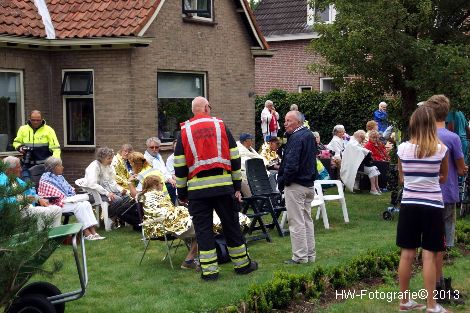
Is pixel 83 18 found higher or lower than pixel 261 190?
higher

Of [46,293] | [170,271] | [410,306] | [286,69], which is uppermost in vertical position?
[286,69]

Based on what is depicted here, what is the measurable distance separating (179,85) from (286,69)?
11.8 meters

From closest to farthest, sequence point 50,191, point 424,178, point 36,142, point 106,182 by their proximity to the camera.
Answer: point 424,178 < point 50,191 < point 106,182 < point 36,142

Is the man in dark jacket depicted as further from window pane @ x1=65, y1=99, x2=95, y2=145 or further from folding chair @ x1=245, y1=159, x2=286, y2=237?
window pane @ x1=65, y1=99, x2=95, y2=145

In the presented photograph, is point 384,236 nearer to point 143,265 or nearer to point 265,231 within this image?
point 265,231

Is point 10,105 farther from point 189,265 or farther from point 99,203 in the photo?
point 189,265

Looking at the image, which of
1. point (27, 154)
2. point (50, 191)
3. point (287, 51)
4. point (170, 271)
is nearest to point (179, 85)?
point (27, 154)

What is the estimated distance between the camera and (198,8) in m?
18.7

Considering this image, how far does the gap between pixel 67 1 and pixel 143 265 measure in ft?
32.1

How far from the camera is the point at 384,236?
37.5 ft

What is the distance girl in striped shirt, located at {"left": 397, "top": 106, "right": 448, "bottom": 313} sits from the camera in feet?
22.7

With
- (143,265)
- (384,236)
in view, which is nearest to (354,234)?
(384,236)

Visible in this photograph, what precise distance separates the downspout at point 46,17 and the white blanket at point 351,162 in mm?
7037

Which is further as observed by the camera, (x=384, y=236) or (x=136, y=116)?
(x=136, y=116)
